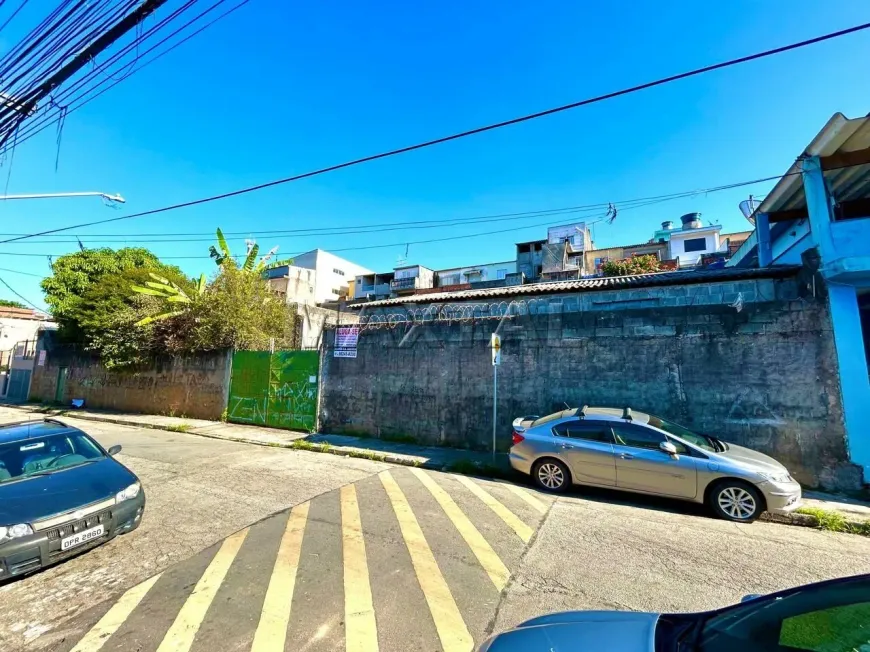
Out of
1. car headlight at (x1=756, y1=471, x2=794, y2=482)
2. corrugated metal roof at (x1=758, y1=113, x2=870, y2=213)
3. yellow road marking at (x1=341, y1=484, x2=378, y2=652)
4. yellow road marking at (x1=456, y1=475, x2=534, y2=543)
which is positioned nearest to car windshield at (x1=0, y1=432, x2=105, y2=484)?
yellow road marking at (x1=341, y1=484, x2=378, y2=652)

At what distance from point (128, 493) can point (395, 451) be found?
585 cm

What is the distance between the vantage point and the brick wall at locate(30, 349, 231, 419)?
14.7m

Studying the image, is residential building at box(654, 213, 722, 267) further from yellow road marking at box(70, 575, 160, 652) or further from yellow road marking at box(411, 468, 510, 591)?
yellow road marking at box(70, 575, 160, 652)

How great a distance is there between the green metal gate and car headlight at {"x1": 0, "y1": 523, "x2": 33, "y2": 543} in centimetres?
846

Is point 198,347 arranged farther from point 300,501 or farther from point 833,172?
→ point 833,172

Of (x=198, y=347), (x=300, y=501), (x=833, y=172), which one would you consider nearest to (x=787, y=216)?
(x=833, y=172)

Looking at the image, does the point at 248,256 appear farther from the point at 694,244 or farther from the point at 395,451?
the point at 694,244

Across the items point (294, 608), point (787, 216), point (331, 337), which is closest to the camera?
point (294, 608)

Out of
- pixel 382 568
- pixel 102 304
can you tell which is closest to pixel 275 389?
pixel 382 568

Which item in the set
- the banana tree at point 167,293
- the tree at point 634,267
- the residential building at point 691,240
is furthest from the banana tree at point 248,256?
the residential building at point 691,240

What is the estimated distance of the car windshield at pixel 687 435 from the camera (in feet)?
20.0

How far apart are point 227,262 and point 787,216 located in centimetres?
1843

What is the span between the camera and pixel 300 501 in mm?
5945

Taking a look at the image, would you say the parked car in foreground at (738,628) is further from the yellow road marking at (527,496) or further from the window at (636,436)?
the window at (636,436)
